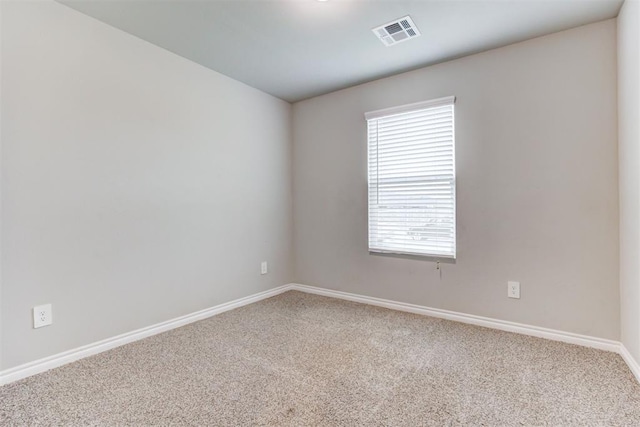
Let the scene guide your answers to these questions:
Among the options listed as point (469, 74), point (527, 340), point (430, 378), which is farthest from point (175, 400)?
point (469, 74)

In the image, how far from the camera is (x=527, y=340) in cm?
236

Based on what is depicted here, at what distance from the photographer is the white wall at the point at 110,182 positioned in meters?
1.89

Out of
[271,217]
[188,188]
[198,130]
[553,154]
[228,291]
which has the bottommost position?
[228,291]

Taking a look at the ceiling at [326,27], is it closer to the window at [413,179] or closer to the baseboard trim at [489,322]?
the window at [413,179]

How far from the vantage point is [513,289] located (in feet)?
8.34

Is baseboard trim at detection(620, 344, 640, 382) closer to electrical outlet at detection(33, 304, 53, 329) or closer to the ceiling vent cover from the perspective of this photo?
the ceiling vent cover

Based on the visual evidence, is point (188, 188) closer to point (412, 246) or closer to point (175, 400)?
point (175, 400)

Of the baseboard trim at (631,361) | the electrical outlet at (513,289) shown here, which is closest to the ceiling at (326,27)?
the electrical outlet at (513,289)

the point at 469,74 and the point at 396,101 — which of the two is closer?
the point at 469,74

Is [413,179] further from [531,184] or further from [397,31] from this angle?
[397,31]

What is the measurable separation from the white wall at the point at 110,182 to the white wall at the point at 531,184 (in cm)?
155

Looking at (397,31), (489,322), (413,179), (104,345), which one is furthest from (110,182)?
(489,322)

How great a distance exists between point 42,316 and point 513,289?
332 cm

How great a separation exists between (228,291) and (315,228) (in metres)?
1.19
